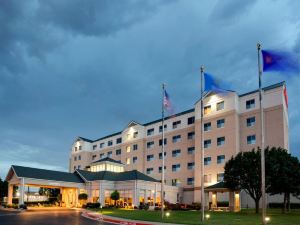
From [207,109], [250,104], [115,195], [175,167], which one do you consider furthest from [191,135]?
[115,195]

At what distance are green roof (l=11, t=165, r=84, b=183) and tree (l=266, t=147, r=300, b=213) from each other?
3803 cm

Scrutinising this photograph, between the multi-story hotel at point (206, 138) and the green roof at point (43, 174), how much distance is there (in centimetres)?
923

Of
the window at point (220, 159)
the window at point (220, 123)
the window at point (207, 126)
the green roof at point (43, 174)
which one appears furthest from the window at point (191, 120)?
the green roof at point (43, 174)

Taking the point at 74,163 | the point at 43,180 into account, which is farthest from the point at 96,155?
the point at 43,180

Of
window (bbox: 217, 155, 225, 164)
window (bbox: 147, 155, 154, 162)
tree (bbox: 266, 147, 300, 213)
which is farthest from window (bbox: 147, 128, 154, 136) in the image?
tree (bbox: 266, 147, 300, 213)

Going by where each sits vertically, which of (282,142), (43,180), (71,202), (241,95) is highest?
(241,95)

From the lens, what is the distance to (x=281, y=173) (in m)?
44.3

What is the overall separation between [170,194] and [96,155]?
125 ft

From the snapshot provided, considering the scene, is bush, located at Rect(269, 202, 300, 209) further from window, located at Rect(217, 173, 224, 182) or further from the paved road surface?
the paved road surface

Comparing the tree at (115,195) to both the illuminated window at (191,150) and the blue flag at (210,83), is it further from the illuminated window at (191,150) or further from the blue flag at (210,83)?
the blue flag at (210,83)

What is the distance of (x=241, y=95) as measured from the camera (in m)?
69.1

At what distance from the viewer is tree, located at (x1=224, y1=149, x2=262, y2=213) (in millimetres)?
44312

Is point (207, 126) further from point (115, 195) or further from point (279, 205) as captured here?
point (115, 195)

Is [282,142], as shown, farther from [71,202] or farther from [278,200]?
[71,202]
